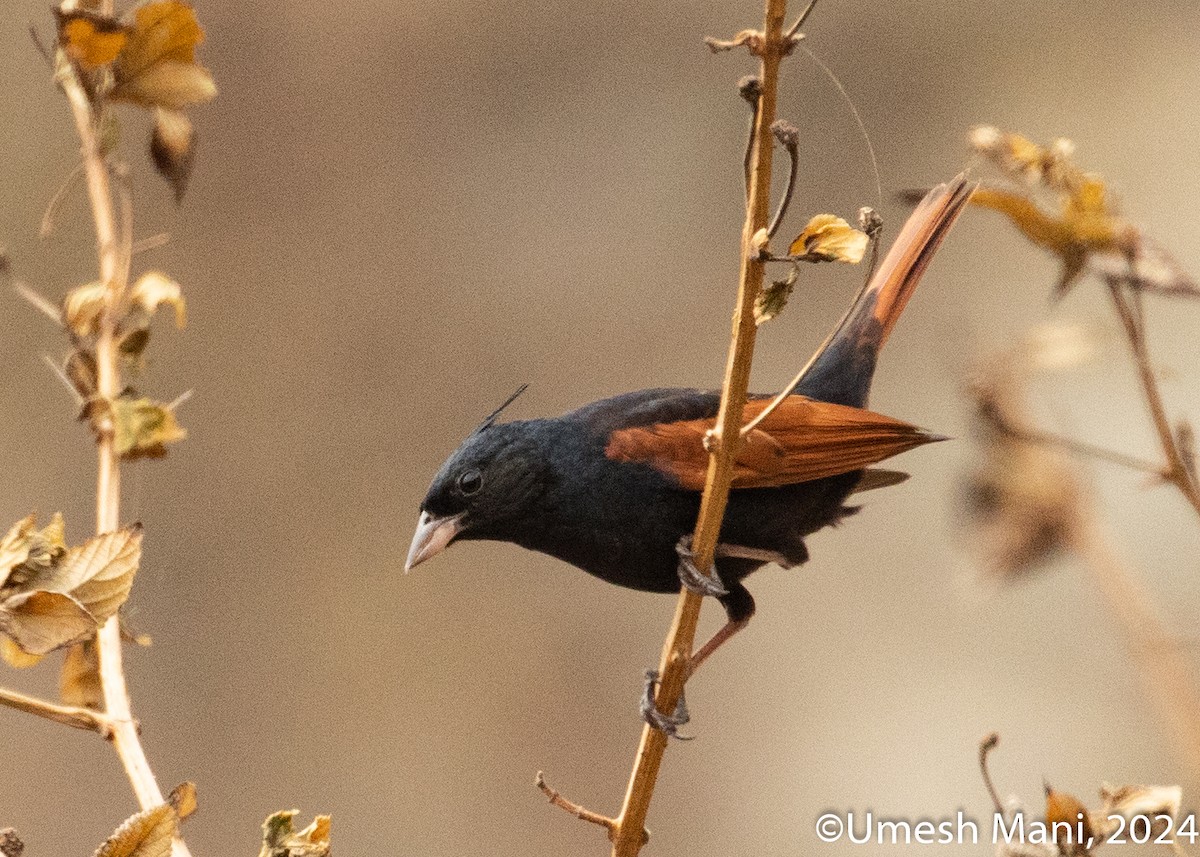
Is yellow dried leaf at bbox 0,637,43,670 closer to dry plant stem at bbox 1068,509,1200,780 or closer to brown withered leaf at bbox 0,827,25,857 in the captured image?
brown withered leaf at bbox 0,827,25,857

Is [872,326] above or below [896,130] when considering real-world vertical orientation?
→ below

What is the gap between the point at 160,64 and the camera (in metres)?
1.19

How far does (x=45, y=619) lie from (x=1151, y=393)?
95cm

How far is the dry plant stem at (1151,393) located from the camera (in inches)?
44.1

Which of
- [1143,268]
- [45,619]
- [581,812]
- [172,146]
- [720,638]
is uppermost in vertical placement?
[172,146]

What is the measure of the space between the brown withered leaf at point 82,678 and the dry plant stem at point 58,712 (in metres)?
0.18

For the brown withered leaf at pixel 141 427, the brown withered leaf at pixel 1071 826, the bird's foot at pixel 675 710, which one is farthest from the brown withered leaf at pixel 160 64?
the brown withered leaf at pixel 1071 826

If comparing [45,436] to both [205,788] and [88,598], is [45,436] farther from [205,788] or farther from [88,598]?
[88,598]

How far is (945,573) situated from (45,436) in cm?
252

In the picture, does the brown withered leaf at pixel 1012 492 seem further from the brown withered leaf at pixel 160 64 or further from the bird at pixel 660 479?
the brown withered leaf at pixel 160 64

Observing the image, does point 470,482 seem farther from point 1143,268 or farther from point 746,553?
point 1143,268

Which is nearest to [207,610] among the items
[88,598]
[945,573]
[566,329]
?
[566,329]

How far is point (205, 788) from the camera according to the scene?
11.1 feet

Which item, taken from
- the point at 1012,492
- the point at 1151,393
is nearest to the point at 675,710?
the point at 1012,492
